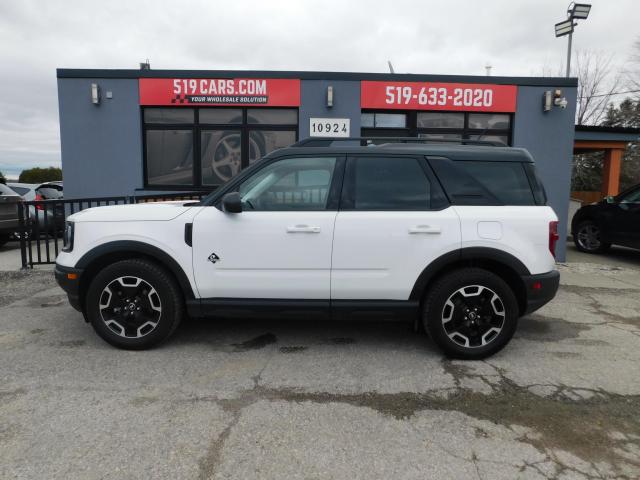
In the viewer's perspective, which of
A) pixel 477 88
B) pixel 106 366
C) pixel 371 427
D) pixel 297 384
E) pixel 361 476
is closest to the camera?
pixel 361 476

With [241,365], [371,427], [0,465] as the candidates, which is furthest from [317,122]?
[0,465]

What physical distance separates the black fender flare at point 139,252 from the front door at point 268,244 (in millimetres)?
121

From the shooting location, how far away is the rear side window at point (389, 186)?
3.76 meters

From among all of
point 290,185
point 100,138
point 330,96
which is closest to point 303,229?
point 290,185

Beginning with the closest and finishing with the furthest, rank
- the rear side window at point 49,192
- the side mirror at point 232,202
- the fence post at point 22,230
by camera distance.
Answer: the side mirror at point 232,202 < the fence post at point 22,230 < the rear side window at point 49,192

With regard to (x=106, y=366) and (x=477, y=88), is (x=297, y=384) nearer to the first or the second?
(x=106, y=366)

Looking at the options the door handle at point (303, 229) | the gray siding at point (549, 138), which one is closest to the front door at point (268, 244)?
the door handle at point (303, 229)

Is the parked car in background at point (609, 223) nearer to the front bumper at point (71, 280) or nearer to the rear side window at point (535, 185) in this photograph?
the rear side window at point (535, 185)

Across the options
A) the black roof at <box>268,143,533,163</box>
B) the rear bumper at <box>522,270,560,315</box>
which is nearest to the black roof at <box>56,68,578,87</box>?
the black roof at <box>268,143,533,163</box>

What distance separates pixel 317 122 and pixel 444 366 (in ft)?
20.6

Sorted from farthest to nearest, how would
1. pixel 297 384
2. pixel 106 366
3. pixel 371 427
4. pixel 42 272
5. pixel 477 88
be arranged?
pixel 477 88
pixel 42 272
pixel 106 366
pixel 297 384
pixel 371 427

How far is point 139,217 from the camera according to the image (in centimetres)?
384

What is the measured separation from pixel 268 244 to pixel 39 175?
1696 inches

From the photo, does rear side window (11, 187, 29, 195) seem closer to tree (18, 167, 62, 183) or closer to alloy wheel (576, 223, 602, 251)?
alloy wheel (576, 223, 602, 251)
